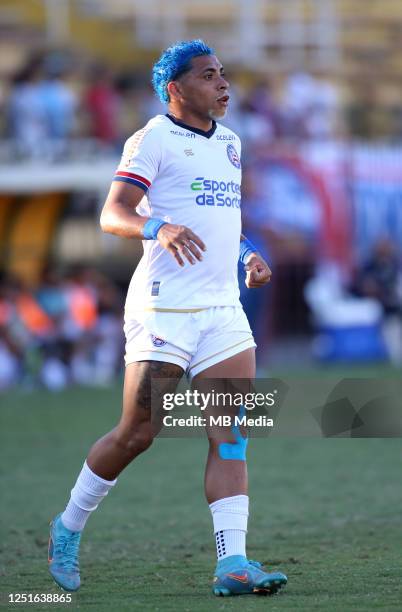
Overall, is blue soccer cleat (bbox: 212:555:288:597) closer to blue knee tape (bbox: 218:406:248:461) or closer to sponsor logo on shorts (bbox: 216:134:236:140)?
blue knee tape (bbox: 218:406:248:461)

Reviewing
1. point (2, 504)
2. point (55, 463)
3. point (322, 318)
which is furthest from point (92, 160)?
point (2, 504)

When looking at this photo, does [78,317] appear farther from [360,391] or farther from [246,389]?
[246,389]

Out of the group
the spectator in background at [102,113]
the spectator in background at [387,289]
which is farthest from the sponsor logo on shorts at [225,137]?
the spectator in background at [387,289]

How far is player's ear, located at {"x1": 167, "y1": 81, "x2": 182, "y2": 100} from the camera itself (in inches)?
233

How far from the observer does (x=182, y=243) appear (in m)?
5.25

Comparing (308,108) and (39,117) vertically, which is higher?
(308,108)

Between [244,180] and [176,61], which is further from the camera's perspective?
[244,180]

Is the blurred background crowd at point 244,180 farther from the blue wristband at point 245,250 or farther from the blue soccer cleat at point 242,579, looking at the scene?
the blue soccer cleat at point 242,579

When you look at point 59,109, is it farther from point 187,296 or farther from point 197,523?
point 187,296

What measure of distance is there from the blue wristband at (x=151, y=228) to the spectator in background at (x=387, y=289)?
15.0 meters

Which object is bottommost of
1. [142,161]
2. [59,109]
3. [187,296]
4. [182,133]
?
[187,296]

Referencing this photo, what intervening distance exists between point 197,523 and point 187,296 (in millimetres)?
2530

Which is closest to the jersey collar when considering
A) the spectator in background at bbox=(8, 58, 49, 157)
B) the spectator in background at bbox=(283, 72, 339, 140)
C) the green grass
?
the green grass

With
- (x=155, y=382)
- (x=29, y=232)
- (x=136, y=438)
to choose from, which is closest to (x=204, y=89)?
(x=155, y=382)
